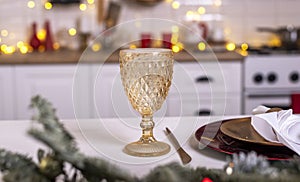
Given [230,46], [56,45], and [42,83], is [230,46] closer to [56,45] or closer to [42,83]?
[56,45]

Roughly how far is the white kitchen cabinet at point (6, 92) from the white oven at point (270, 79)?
1310 millimetres

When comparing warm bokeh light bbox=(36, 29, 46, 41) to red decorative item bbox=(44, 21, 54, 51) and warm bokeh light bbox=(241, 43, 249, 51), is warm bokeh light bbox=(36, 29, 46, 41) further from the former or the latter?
warm bokeh light bbox=(241, 43, 249, 51)

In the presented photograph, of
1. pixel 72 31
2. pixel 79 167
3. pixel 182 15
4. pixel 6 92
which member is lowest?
pixel 6 92

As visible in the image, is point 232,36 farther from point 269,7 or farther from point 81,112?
point 81,112

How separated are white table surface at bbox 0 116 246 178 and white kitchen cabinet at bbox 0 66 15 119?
1.42 metres

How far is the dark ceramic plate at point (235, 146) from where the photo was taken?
0.77m

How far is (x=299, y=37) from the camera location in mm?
2797

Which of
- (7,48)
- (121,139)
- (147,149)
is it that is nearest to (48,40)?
(7,48)

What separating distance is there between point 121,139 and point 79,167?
42cm

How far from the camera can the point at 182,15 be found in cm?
302

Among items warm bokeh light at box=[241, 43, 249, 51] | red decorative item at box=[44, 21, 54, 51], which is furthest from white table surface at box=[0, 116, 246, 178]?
warm bokeh light at box=[241, 43, 249, 51]

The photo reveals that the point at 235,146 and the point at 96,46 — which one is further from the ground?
the point at 96,46

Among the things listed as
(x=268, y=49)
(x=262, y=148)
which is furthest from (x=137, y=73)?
(x=268, y=49)

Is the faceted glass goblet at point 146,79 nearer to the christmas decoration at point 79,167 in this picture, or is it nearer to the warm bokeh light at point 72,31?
the christmas decoration at point 79,167
